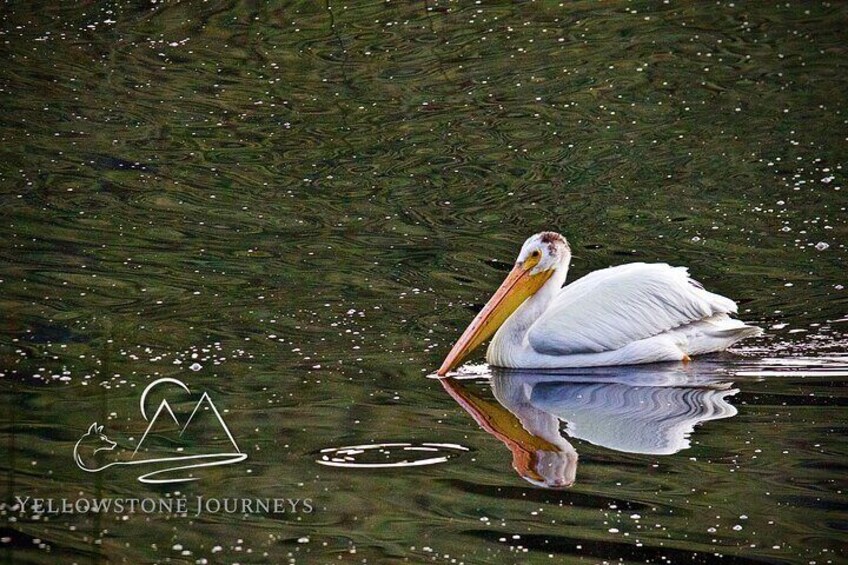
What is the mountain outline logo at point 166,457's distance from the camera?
17.6 ft

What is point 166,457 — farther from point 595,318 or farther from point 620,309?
point 620,309

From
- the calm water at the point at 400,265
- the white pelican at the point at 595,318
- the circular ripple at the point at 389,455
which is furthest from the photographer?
the white pelican at the point at 595,318

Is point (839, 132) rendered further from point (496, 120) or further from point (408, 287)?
point (408, 287)

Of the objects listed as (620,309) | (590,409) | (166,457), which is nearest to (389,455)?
(166,457)

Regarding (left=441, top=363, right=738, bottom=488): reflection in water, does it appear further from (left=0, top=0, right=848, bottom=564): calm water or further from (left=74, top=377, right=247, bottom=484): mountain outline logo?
(left=74, top=377, right=247, bottom=484): mountain outline logo

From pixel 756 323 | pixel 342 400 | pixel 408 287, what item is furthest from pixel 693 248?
pixel 342 400

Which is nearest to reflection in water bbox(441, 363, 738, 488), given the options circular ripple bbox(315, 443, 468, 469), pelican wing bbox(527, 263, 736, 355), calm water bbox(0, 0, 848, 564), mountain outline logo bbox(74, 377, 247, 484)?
calm water bbox(0, 0, 848, 564)

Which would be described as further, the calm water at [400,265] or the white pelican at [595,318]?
the white pelican at [595,318]

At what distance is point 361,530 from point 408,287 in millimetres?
2874

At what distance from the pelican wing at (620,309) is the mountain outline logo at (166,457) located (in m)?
1.77

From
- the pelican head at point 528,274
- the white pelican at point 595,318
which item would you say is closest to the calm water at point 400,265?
the white pelican at point 595,318

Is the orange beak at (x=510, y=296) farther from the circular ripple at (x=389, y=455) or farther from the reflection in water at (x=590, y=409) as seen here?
the circular ripple at (x=389, y=455)

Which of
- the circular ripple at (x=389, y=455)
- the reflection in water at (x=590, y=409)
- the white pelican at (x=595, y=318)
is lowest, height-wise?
the circular ripple at (x=389, y=455)

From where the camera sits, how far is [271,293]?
7.55 metres
